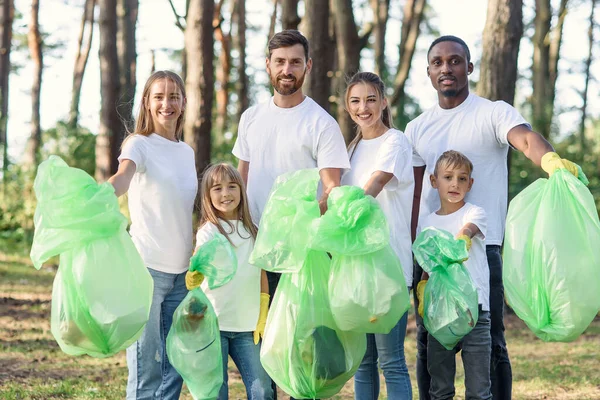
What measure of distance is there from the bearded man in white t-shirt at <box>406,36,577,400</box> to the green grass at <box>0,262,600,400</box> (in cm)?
173

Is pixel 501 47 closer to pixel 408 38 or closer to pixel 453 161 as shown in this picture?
pixel 453 161

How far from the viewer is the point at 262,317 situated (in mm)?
3766

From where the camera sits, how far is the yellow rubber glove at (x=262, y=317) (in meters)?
3.74

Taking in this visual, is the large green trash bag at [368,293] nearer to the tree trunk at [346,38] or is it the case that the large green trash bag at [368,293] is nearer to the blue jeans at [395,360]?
the blue jeans at [395,360]

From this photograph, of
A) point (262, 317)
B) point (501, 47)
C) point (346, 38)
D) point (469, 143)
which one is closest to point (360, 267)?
point (262, 317)

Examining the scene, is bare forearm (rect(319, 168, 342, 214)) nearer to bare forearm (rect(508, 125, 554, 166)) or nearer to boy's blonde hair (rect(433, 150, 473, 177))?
boy's blonde hair (rect(433, 150, 473, 177))

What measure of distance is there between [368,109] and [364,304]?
3.41 ft

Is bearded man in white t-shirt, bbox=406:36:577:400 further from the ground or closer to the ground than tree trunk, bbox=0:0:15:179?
closer to the ground

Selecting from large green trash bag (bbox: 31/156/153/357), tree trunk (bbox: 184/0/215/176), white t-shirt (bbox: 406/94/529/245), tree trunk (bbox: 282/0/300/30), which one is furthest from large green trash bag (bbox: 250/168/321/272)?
tree trunk (bbox: 184/0/215/176)

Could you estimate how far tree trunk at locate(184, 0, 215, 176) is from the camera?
991cm

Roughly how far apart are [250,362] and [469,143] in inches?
61.2

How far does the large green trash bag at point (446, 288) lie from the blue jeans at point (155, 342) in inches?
45.5

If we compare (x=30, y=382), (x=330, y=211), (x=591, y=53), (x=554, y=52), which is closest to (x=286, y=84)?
(x=330, y=211)

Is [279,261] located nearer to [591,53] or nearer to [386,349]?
[386,349]
